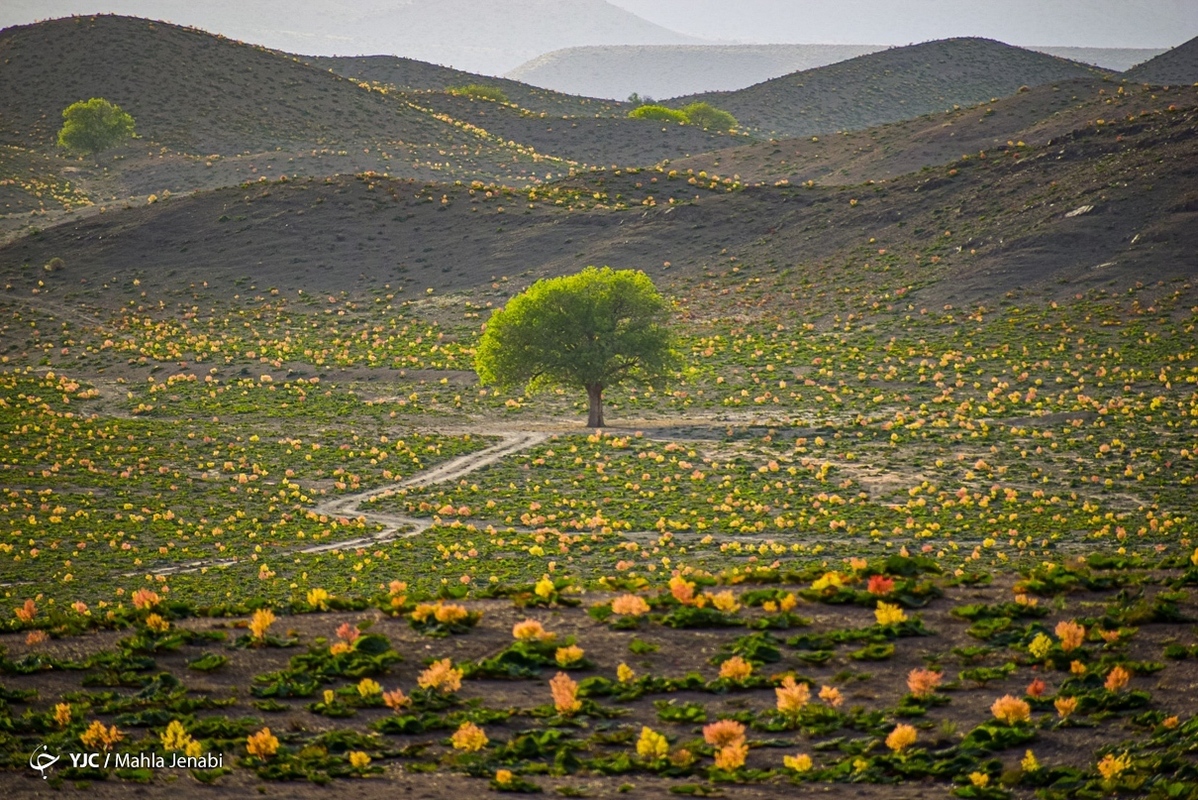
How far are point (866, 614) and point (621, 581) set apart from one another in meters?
4.34

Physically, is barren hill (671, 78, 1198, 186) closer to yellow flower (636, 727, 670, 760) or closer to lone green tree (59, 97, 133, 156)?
lone green tree (59, 97, 133, 156)

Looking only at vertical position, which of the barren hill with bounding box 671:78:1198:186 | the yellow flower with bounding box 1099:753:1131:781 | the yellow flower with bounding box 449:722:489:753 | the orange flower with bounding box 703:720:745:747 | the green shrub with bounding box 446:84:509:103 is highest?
the green shrub with bounding box 446:84:509:103

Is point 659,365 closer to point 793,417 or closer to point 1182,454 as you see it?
point 793,417

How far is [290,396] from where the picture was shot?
61875 millimetres

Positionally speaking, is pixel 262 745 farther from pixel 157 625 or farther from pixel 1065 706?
pixel 1065 706

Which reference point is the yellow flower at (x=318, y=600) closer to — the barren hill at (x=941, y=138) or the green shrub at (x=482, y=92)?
the barren hill at (x=941, y=138)

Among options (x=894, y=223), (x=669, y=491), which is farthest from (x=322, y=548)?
(x=894, y=223)

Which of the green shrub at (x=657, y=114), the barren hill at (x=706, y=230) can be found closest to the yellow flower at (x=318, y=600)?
the barren hill at (x=706, y=230)

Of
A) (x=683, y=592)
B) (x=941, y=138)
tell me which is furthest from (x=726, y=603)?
(x=941, y=138)

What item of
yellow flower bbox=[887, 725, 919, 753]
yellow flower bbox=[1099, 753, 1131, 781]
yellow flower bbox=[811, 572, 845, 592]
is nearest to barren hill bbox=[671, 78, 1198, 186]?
yellow flower bbox=[811, 572, 845, 592]

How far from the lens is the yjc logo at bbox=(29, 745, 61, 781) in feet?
47.7

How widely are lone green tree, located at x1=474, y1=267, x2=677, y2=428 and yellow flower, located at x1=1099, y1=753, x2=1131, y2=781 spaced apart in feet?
138

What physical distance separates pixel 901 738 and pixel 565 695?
4160 mm

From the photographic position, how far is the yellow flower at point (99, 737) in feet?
49.3
